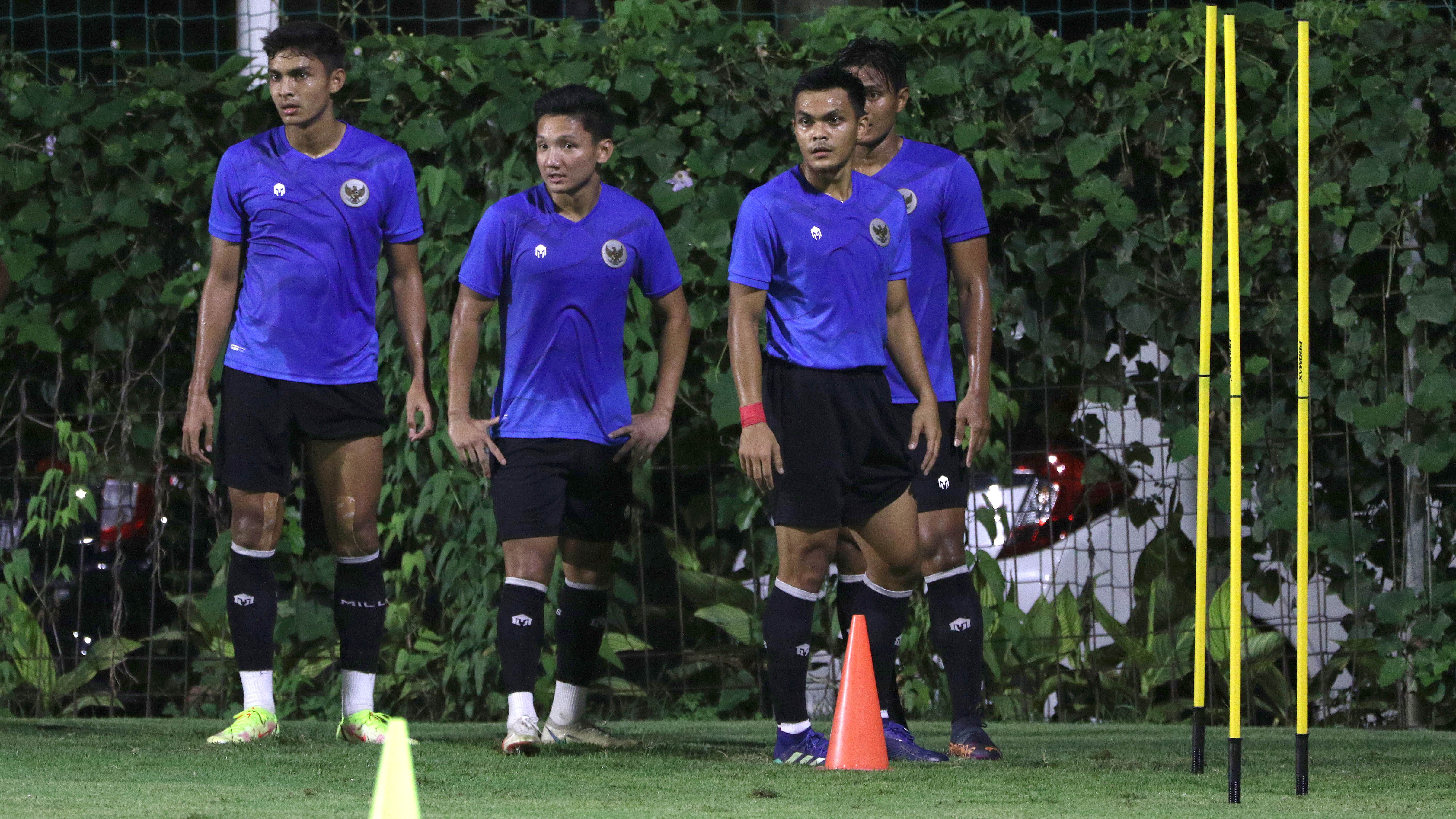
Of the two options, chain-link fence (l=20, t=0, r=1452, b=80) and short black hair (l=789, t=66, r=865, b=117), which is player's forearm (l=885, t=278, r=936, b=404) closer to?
short black hair (l=789, t=66, r=865, b=117)

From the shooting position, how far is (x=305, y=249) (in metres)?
5.41

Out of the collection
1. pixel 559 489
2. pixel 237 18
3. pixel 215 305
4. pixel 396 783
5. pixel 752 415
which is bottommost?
pixel 396 783

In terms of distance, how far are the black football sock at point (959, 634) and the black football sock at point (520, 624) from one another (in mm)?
1160

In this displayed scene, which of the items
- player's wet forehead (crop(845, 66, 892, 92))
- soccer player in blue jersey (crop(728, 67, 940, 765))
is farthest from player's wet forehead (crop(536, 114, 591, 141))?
player's wet forehead (crop(845, 66, 892, 92))

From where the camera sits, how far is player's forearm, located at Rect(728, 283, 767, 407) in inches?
193

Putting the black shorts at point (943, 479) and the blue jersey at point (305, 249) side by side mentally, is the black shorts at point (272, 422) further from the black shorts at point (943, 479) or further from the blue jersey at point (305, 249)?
the black shorts at point (943, 479)

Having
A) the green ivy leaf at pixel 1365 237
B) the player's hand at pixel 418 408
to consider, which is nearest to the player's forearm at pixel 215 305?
the player's hand at pixel 418 408

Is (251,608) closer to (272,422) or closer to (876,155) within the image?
(272,422)

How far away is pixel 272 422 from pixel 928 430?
6.30 feet

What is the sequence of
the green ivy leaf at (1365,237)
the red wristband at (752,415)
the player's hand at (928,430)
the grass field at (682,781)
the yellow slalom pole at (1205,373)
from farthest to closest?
the green ivy leaf at (1365,237) → the player's hand at (928,430) → the red wristband at (752,415) → the yellow slalom pole at (1205,373) → the grass field at (682,781)

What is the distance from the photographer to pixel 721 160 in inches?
267

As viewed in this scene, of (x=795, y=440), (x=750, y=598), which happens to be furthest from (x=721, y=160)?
(x=795, y=440)

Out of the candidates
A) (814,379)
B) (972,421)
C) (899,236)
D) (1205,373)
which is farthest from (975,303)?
(1205,373)

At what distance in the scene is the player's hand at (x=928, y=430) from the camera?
5.11m
